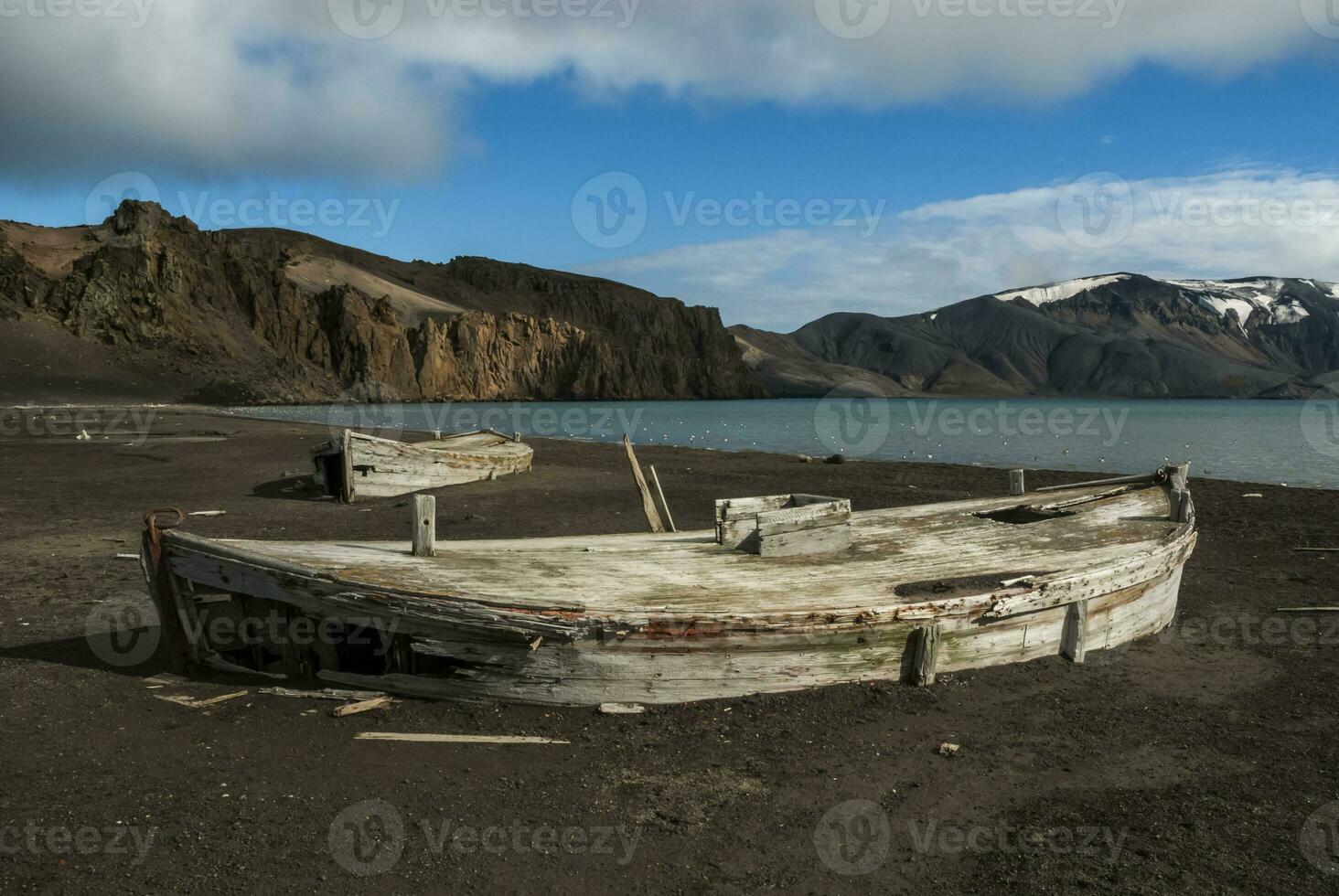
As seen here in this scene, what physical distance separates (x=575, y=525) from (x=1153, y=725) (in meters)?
11.1

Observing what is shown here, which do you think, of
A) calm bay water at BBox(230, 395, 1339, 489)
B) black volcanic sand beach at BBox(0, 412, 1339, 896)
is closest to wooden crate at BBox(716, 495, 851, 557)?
black volcanic sand beach at BBox(0, 412, 1339, 896)

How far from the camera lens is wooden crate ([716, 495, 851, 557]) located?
9.12 m

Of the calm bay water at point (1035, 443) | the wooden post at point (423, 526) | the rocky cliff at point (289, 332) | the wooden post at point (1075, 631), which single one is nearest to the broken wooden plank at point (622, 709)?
the wooden post at point (423, 526)

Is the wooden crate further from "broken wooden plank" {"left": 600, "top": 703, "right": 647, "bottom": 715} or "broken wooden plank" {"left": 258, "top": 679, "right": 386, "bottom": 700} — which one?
"broken wooden plank" {"left": 258, "top": 679, "right": 386, "bottom": 700}

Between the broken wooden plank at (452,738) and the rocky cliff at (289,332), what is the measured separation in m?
73.8

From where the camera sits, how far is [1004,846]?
18.0ft

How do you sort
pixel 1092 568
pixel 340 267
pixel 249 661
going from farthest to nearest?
pixel 340 267 < pixel 1092 568 < pixel 249 661

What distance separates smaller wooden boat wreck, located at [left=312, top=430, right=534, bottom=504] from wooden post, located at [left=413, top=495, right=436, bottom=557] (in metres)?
11.8

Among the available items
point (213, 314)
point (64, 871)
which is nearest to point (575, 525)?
point (64, 871)

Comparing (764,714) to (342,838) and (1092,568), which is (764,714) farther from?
(1092,568)

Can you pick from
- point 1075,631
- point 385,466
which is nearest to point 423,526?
point 1075,631

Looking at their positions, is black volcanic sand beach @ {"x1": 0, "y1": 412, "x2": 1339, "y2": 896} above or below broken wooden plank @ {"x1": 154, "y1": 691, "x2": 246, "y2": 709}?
below

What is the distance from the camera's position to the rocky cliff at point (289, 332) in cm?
8644

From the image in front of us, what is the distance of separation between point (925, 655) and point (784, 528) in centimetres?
195
